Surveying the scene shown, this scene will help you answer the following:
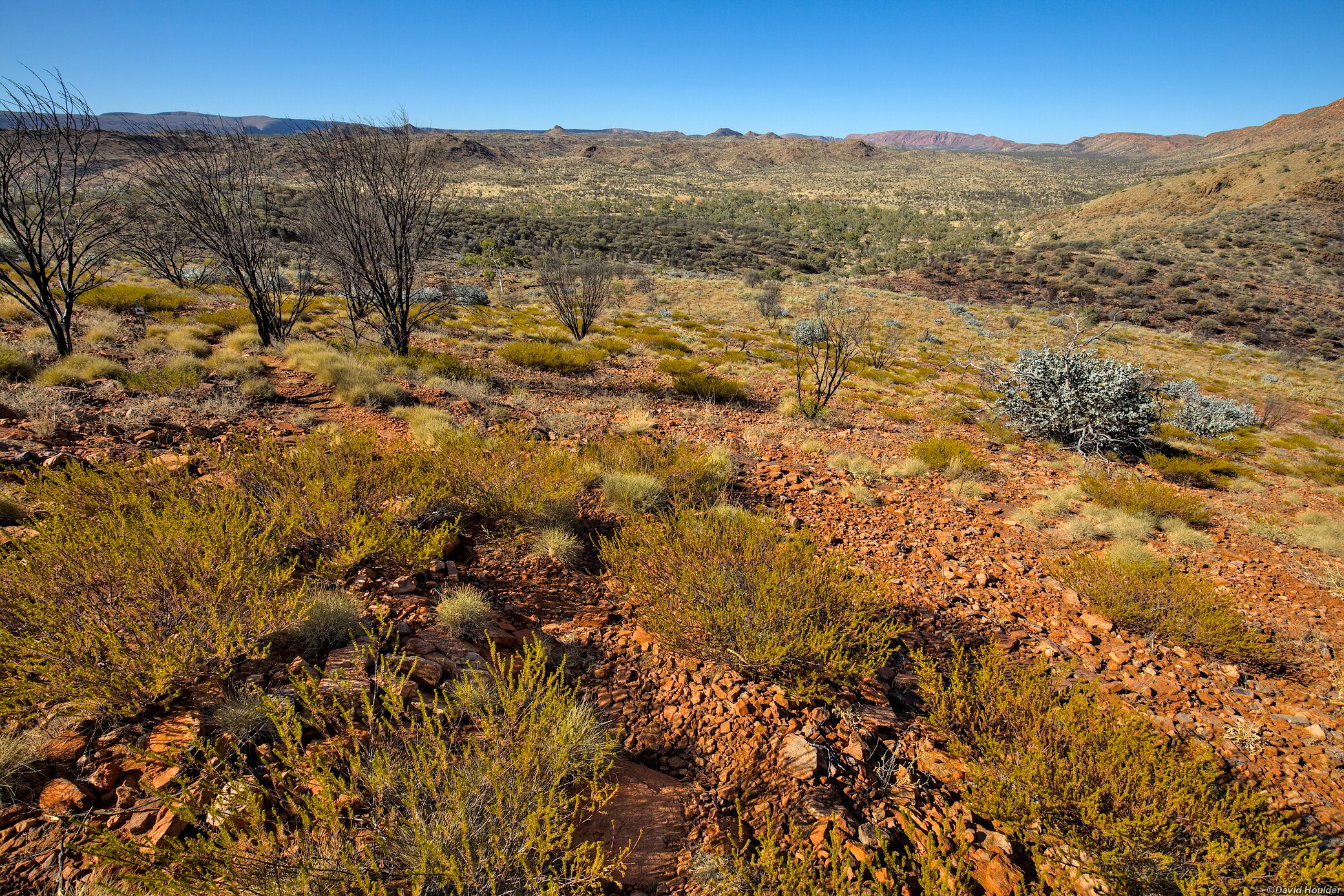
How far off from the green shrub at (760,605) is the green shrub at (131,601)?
1.96m

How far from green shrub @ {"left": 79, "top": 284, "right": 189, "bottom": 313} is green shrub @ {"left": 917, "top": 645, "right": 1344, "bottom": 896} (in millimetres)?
15456

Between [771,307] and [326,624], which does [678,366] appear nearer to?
[326,624]

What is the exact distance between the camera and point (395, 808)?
67.2 inches

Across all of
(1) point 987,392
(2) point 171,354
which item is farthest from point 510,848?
(1) point 987,392

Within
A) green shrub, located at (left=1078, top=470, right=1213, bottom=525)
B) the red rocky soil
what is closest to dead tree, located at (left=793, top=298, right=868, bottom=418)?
green shrub, located at (left=1078, top=470, right=1213, bottom=525)

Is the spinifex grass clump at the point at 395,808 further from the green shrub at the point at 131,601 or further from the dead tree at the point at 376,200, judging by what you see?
the dead tree at the point at 376,200

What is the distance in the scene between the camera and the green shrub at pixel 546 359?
1044 centimetres

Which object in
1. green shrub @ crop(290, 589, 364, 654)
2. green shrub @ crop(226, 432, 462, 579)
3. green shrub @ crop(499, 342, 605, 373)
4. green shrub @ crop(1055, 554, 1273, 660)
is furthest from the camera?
green shrub @ crop(499, 342, 605, 373)

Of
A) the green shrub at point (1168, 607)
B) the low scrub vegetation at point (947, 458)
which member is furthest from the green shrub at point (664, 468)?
the green shrub at point (1168, 607)

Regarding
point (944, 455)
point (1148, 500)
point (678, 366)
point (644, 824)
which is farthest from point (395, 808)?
point (678, 366)

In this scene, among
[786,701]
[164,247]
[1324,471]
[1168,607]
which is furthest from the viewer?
[164,247]

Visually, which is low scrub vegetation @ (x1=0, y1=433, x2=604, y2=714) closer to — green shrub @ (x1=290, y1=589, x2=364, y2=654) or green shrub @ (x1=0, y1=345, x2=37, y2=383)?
green shrub @ (x1=290, y1=589, x2=364, y2=654)

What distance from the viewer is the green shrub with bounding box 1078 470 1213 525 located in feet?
19.7

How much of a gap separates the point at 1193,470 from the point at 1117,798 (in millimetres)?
8606
